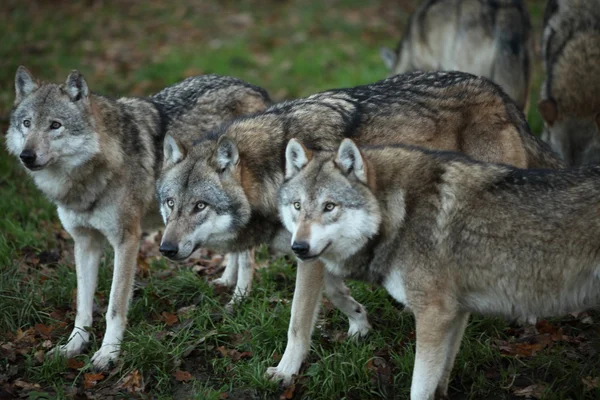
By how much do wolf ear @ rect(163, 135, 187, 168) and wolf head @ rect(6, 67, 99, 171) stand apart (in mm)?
756

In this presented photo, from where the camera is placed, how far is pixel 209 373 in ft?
17.9

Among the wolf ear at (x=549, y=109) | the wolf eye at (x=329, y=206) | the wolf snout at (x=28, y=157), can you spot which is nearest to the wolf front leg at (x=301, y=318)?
the wolf eye at (x=329, y=206)

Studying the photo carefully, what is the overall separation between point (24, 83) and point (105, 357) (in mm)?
2398

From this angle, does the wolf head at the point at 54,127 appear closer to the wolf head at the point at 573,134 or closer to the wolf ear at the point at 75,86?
the wolf ear at the point at 75,86

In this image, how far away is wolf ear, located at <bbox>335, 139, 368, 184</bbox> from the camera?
4527 millimetres

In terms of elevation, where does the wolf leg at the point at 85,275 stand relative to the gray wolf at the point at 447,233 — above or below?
below

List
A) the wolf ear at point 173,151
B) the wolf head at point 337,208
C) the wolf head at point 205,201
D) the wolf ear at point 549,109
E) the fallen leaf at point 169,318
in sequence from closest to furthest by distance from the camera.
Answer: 1. the wolf head at point 337,208
2. the wolf head at point 205,201
3. the wolf ear at point 173,151
4. the fallen leaf at point 169,318
5. the wolf ear at point 549,109

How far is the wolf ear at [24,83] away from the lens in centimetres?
594

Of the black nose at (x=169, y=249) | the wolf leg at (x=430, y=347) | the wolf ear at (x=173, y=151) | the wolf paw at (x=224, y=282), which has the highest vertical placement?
the wolf ear at (x=173, y=151)

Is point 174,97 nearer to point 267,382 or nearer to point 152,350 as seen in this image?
point 152,350

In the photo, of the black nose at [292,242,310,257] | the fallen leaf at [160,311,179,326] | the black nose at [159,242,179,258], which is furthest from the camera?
the fallen leaf at [160,311,179,326]

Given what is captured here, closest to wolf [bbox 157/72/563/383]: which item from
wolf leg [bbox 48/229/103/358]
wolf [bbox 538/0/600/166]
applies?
wolf leg [bbox 48/229/103/358]

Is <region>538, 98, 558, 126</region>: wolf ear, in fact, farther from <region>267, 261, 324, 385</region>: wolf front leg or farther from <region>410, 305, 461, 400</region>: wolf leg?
<region>410, 305, 461, 400</region>: wolf leg

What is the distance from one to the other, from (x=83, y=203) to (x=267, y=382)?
6.92ft
